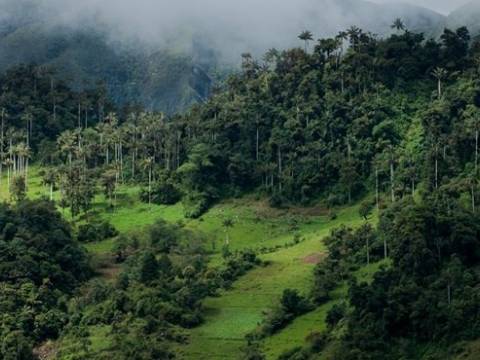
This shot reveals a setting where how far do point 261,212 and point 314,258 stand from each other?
24.5 m

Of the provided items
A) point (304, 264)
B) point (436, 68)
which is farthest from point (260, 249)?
point (436, 68)

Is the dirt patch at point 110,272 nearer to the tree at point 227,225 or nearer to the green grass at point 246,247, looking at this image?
the green grass at point 246,247

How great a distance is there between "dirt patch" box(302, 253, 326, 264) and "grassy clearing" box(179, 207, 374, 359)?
0.25 meters

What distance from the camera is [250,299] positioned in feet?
354

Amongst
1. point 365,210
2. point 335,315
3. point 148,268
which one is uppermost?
point 365,210

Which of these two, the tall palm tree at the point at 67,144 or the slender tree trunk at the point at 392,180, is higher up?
the tall palm tree at the point at 67,144

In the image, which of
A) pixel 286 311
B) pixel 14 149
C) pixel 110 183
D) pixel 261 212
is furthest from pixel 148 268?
pixel 14 149

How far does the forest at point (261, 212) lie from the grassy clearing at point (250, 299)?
0.34m

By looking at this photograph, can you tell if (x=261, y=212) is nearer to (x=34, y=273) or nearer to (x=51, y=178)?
(x=51, y=178)

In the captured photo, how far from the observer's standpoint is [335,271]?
10812cm

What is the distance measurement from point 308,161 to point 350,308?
49020mm

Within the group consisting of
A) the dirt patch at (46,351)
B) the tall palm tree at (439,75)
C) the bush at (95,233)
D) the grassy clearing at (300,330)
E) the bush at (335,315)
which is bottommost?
the dirt patch at (46,351)

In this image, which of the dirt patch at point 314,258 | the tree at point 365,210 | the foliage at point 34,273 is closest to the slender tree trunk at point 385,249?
the dirt patch at point 314,258

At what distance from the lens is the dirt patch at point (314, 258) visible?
373 ft
